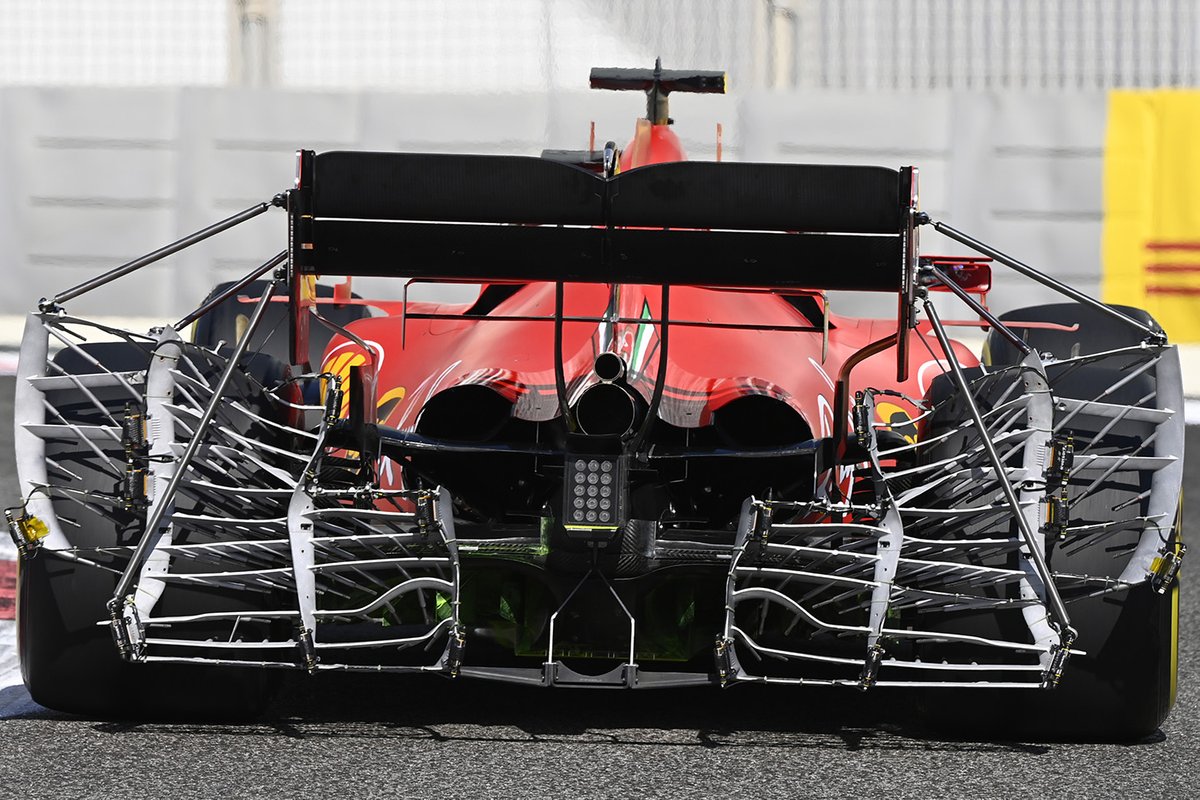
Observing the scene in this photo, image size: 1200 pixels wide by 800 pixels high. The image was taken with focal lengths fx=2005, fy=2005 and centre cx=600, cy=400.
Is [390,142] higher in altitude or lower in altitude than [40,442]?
higher

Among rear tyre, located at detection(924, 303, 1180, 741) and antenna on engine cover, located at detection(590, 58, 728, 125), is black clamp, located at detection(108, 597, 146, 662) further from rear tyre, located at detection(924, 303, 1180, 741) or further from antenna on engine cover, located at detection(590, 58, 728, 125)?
antenna on engine cover, located at detection(590, 58, 728, 125)

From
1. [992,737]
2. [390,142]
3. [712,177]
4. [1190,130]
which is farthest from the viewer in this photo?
[390,142]

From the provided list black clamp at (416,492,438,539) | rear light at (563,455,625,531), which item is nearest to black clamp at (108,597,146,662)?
black clamp at (416,492,438,539)

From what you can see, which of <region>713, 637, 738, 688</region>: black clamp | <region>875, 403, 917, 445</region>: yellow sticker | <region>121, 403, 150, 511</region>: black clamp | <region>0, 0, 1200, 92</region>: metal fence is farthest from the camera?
<region>0, 0, 1200, 92</region>: metal fence

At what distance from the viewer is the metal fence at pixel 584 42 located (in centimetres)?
1345

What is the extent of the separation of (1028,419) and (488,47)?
963cm

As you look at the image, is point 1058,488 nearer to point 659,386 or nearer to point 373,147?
point 659,386

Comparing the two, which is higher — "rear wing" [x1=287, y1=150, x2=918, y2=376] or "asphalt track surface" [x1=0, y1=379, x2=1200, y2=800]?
"rear wing" [x1=287, y1=150, x2=918, y2=376]

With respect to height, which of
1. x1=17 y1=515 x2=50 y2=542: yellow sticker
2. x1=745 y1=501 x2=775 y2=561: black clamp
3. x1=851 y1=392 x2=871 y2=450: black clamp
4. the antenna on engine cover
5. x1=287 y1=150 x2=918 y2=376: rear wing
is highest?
the antenna on engine cover

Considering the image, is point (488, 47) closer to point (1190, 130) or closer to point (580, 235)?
point (1190, 130)

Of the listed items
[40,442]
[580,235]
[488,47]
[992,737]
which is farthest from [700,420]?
[488,47]

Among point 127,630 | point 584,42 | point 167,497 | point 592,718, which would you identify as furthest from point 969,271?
point 584,42

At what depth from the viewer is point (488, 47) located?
1432cm

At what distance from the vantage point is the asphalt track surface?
15.3ft
